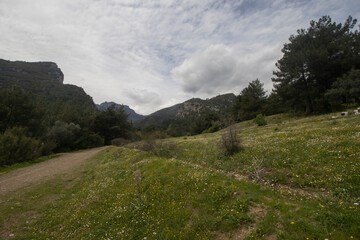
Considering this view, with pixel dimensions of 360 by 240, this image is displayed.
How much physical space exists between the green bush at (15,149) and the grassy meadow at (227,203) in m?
20.1

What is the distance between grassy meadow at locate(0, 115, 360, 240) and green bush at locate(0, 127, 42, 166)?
66.1 ft

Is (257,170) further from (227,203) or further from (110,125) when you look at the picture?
(110,125)

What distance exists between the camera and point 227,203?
20.5ft

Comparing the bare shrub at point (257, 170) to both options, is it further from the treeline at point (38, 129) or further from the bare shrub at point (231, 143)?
the treeline at point (38, 129)

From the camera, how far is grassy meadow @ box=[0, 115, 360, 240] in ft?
15.6

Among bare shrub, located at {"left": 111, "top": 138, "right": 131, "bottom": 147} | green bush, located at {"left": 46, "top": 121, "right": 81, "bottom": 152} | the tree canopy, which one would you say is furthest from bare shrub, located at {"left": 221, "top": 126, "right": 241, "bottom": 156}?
green bush, located at {"left": 46, "top": 121, "right": 81, "bottom": 152}

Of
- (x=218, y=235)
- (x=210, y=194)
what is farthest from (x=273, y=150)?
(x=218, y=235)

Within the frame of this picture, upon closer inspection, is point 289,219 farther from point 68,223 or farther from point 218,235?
point 68,223

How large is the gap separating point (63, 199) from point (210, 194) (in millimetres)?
12153

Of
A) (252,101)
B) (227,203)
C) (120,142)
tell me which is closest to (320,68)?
(252,101)

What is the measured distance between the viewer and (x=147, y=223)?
6418 millimetres

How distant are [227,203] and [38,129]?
57629 millimetres

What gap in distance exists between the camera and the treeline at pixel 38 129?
88.0 ft

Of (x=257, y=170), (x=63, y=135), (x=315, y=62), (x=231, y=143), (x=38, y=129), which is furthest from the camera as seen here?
(x=63, y=135)
